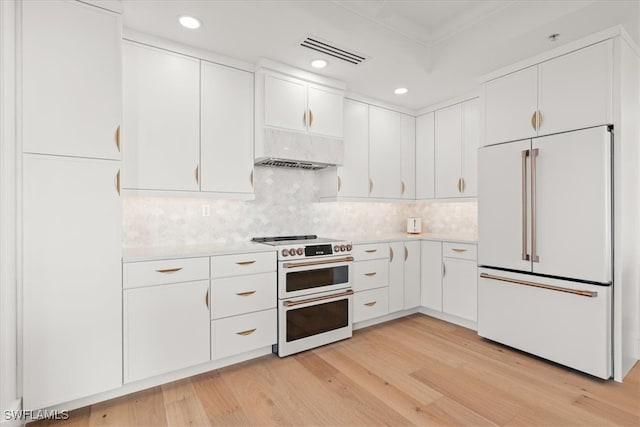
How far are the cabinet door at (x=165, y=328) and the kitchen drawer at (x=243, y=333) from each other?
8cm

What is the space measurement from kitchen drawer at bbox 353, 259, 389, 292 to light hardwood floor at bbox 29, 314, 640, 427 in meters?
0.71

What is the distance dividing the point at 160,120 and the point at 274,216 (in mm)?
1381

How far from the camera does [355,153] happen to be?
3672 mm

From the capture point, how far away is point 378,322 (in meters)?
3.64

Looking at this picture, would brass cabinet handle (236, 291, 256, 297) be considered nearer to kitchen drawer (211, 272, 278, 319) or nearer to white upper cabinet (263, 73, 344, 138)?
kitchen drawer (211, 272, 278, 319)

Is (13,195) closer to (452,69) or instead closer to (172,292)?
(172,292)

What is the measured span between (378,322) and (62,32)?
3589 millimetres

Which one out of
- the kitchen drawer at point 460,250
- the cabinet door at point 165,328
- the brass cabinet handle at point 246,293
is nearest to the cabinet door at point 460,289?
the kitchen drawer at point 460,250

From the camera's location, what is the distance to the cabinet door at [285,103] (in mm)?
2922

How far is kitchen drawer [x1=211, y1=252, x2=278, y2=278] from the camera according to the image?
2500mm

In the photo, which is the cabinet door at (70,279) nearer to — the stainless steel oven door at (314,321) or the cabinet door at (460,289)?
the stainless steel oven door at (314,321)

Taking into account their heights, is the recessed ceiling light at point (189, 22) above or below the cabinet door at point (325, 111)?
above

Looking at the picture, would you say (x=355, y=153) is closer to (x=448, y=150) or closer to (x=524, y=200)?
(x=448, y=150)

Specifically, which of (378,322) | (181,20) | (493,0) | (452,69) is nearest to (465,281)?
(378,322)
